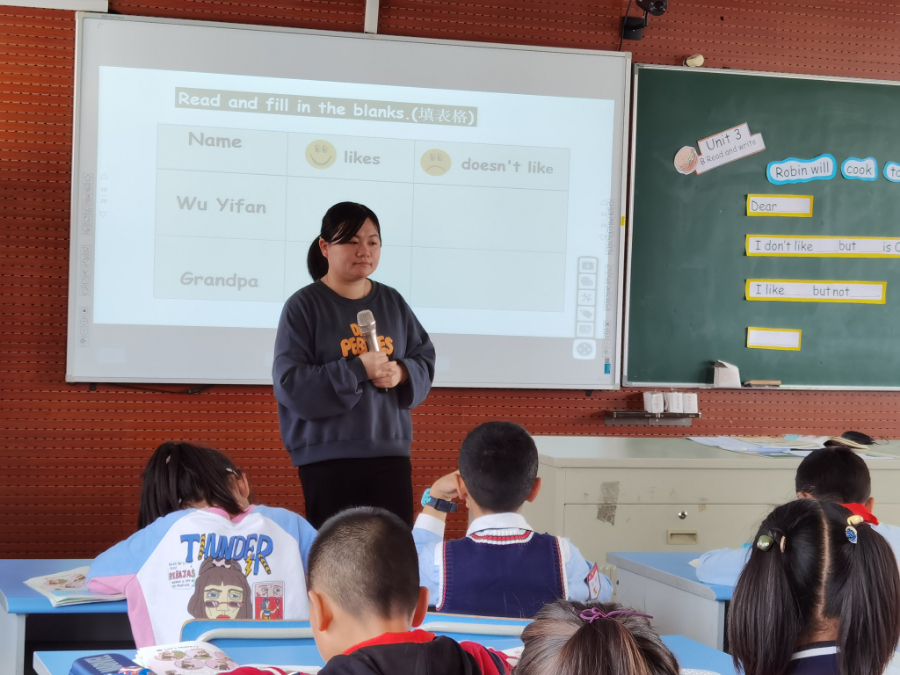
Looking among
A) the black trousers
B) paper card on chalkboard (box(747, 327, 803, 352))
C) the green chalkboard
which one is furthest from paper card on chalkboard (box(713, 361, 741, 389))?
the black trousers

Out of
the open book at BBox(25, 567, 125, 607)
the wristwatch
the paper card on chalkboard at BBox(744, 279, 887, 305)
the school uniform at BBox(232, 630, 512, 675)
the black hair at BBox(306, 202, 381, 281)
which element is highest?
the black hair at BBox(306, 202, 381, 281)

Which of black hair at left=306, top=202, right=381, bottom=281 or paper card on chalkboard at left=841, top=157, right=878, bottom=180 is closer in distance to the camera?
black hair at left=306, top=202, right=381, bottom=281

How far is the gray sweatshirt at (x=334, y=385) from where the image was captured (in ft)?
7.23

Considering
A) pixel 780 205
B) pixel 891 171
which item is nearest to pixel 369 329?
pixel 780 205

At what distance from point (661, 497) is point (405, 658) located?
2056 mm

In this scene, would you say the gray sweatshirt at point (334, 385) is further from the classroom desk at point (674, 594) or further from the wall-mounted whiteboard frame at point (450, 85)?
the wall-mounted whiteboard frame at point (450, 85)

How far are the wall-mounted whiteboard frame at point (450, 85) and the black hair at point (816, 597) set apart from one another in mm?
2580

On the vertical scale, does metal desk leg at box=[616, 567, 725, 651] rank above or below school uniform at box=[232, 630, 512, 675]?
below

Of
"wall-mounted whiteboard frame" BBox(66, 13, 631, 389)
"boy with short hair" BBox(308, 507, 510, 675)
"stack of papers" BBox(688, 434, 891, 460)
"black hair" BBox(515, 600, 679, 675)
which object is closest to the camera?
"black hair" BBox(515, 600, 679, 675)

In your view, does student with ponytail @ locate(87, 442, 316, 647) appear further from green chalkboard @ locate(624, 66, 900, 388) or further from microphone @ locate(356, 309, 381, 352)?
green chalkboard @ locate(624, 66, 900, 388)

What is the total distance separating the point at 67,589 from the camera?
1.81 m

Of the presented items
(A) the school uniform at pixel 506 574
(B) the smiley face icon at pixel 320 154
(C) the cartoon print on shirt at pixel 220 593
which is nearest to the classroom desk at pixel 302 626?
(A) the school uniform at pixel 506 574

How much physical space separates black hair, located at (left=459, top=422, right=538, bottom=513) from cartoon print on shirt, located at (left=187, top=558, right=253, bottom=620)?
53 cm

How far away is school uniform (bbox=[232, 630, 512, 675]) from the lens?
92 cm
